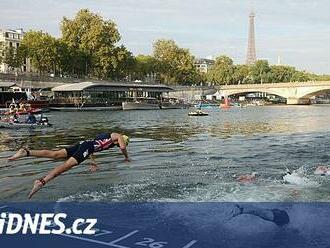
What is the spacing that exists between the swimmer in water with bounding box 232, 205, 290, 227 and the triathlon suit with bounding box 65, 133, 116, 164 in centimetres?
392

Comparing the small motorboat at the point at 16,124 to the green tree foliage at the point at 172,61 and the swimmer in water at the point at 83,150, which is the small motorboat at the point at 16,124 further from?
the green tree foliage at the point at 172,61

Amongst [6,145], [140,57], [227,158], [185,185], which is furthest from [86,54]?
[185,185]

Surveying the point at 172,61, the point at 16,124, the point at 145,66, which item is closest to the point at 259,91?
the point at 172,61

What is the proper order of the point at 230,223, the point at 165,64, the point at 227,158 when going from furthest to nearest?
the point at 165,64, the point at 227,158, the point at 230,223

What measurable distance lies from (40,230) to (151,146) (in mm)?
21971

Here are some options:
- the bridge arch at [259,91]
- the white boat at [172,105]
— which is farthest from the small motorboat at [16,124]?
the bridge arch at [259,91]

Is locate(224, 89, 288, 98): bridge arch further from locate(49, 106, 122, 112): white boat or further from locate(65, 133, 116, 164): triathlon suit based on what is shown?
locate(65, 133, 116, 164): triathlon suit

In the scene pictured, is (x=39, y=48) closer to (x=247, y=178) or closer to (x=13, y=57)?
(x=13, y=57)

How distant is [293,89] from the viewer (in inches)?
6555

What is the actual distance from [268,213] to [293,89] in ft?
520

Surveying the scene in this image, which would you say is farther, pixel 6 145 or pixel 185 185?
pixel 6 145

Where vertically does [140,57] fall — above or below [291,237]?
above

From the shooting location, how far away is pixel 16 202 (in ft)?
49.2

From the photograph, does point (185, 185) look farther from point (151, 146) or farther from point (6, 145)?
point (6, 145)
